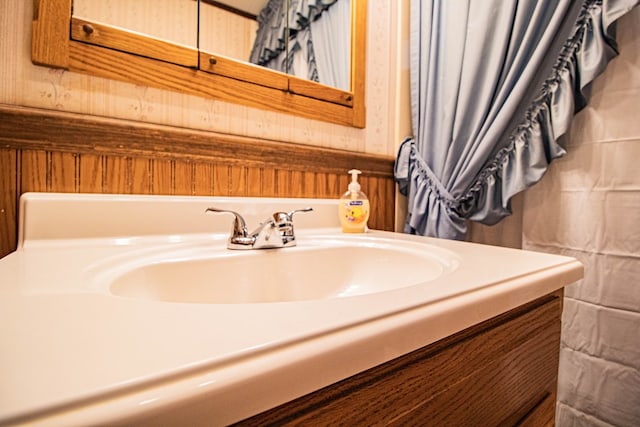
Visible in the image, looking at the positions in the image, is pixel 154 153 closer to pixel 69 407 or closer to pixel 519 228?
pixel 69 407

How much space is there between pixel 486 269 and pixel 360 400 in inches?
10.6

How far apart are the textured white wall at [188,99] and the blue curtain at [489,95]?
0.31ft

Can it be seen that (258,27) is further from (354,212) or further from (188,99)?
(354,212)

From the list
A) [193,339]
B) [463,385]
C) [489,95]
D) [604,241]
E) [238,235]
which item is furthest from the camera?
[489,95]

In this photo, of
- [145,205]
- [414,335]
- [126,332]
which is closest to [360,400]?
[414,335]

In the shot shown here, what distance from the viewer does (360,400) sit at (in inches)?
10.1

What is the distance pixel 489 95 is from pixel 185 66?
76 cm

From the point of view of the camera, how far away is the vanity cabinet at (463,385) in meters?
0.24

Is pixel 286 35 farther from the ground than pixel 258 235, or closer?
farther from the ground

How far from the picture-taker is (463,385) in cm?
35

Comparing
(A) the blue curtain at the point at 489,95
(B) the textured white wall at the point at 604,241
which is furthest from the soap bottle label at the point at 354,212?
(B) the textured white wall at the point at 604,241

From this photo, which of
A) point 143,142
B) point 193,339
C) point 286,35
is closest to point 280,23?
point 286,35

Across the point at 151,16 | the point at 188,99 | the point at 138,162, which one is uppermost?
the point at 151,16

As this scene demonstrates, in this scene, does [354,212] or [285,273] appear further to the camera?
[354,212]
